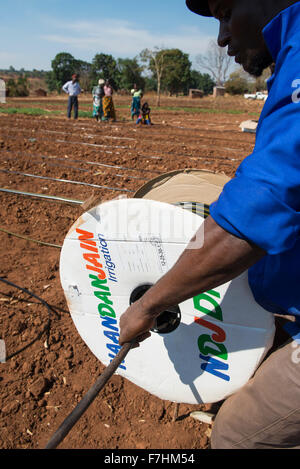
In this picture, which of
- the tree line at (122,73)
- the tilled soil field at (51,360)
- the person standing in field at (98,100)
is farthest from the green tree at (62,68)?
the tilled soil field at (51,360)

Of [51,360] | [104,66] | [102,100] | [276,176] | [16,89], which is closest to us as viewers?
[276,176]

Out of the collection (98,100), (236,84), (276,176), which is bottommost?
(276,176)

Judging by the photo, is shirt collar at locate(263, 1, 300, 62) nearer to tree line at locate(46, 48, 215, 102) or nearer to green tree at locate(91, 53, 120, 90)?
tree line at locate(46, 48, 215, 102)

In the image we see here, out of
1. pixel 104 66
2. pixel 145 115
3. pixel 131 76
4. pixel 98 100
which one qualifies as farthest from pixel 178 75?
pixel 145 115

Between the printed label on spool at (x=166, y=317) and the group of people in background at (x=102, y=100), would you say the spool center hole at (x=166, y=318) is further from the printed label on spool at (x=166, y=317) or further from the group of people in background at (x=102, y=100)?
the group of people in background at (x=102, y=100)

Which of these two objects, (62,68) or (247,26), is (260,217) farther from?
(62,68)

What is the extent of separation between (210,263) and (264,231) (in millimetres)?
154

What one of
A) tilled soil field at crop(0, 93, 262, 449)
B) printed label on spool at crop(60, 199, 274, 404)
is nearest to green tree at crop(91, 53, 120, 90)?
tilled soil field at crop(0, 93, 262, 449)

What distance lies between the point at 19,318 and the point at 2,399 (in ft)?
2.32

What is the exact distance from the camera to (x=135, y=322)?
1117mm

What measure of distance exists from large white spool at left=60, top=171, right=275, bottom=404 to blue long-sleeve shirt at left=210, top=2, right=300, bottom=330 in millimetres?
625

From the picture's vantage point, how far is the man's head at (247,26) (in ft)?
2.92

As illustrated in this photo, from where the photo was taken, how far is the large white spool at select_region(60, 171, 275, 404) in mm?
1418
